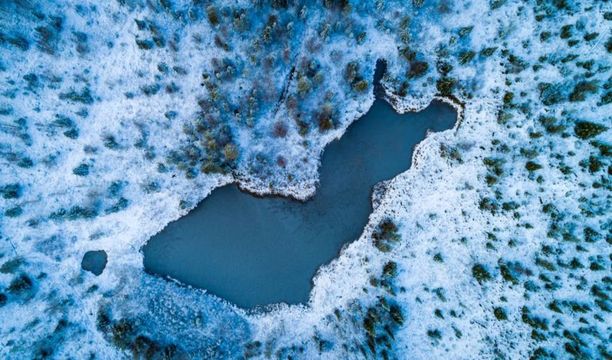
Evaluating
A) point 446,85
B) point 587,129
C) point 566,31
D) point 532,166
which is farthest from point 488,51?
point 532,166

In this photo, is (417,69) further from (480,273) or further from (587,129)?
(480,273)

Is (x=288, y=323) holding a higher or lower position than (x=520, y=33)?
lower

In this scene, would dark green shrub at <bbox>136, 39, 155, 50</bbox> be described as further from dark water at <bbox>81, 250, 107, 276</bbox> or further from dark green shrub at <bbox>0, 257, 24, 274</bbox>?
dark green shrub at <bbox>0, 257, 24, 274</bbox>

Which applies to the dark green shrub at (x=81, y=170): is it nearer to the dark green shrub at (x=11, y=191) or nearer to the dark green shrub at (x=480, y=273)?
the dark green shrub at (x=11, y=191)

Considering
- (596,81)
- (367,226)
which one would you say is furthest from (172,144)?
(596,81)

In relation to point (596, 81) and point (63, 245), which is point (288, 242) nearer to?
point (63, 245)

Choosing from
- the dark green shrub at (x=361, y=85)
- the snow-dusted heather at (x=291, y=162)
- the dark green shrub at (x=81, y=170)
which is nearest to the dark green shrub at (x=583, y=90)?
the snow-dusted heather at (x=291, y=162)
